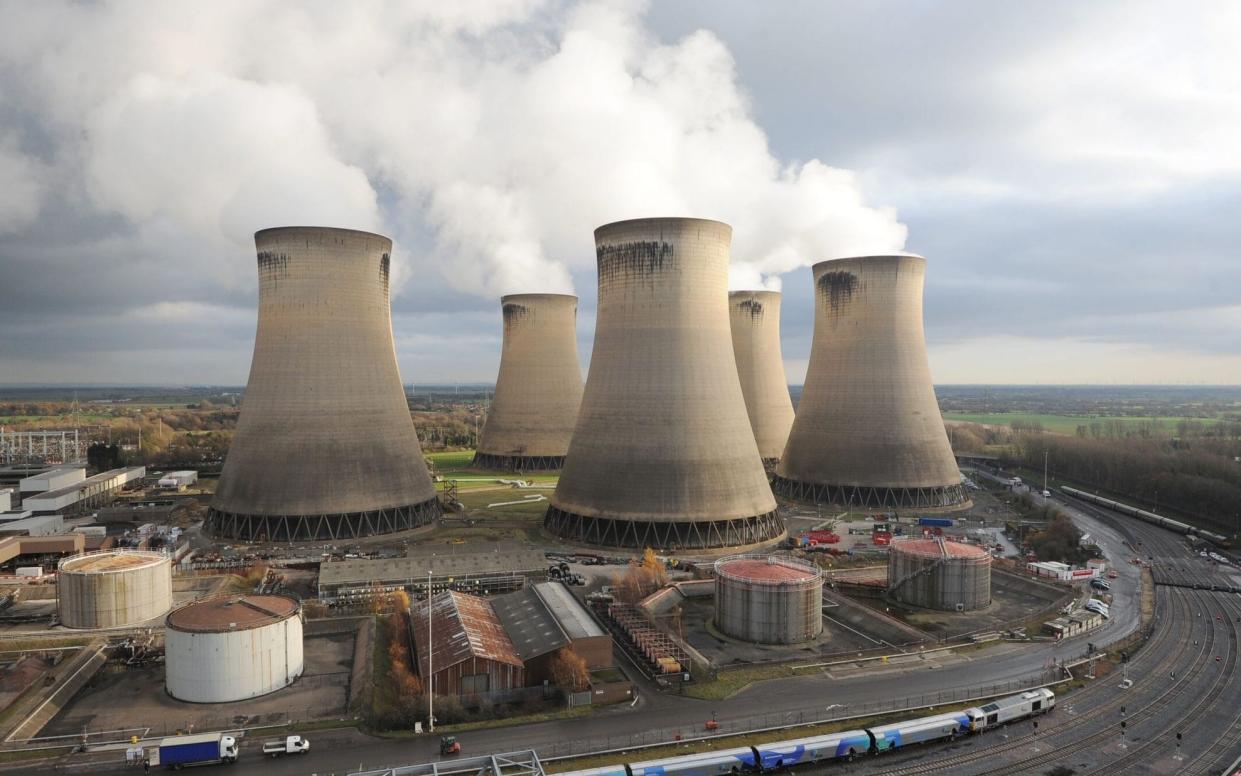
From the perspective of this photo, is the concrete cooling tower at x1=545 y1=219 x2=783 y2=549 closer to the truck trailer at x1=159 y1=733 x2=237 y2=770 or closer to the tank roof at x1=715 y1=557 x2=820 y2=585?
the tank roof at x1=715 y1=557 x2=820 y2=585

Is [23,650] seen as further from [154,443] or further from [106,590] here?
[154,443]

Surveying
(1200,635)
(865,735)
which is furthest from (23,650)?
(1200,635)

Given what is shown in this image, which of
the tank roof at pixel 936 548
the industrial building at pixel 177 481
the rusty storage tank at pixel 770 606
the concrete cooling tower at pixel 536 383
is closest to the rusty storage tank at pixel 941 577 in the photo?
the tank roof at pixel 936 548

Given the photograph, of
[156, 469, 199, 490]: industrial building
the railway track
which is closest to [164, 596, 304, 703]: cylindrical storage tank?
the railway track

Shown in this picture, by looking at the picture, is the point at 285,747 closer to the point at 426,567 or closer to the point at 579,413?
the point at 426,567

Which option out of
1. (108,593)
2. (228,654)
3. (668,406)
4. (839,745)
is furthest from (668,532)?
(108,593)
